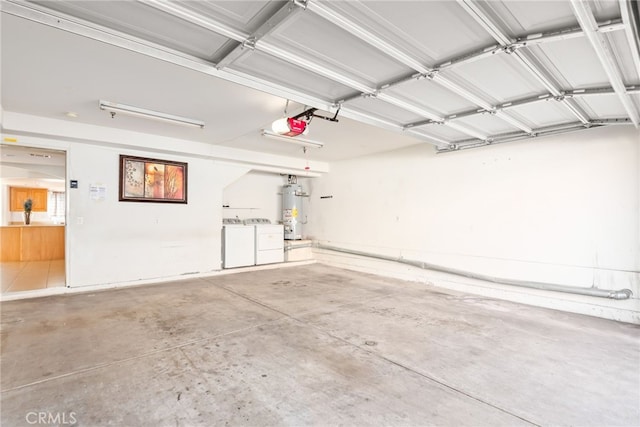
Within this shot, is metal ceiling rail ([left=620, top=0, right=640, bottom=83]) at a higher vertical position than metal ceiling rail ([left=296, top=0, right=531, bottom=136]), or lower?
lower

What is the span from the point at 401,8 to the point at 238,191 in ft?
21.7

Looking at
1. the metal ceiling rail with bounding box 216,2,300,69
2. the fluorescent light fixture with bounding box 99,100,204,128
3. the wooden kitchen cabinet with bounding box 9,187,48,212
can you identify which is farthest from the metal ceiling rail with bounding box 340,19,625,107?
the wooden kitchen cabinet with bounding box 9,187,48,212

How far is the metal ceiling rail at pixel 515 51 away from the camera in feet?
5.92

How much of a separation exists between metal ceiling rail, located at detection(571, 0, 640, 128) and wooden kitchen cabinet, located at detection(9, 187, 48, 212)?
55.4 ft

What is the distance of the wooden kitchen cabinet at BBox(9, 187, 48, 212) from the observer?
39.4 feet

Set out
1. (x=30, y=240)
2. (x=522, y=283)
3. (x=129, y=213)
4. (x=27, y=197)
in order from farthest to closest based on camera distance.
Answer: (x=27, y=197), (x=30, y=240), (x=129, y=213), (x=522, y=283)

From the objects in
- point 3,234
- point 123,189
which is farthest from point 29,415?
point 3,234

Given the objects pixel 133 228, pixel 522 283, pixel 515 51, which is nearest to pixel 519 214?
pixel 522 283

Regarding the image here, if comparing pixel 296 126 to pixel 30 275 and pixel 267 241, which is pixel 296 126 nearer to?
pixel 267 241

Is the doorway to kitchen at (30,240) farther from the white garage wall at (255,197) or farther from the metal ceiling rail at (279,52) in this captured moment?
the metal ceiling rail at (279,52)

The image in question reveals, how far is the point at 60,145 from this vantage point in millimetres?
4812

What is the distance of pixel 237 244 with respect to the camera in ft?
22.5

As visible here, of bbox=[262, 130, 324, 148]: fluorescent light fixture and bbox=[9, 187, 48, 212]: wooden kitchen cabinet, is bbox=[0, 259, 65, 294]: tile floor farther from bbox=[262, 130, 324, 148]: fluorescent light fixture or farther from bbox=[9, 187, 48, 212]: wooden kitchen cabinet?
bbox=[9, 187, 48, 212]: wooden kitchen cabinet

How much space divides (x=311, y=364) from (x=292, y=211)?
5.90 meters
